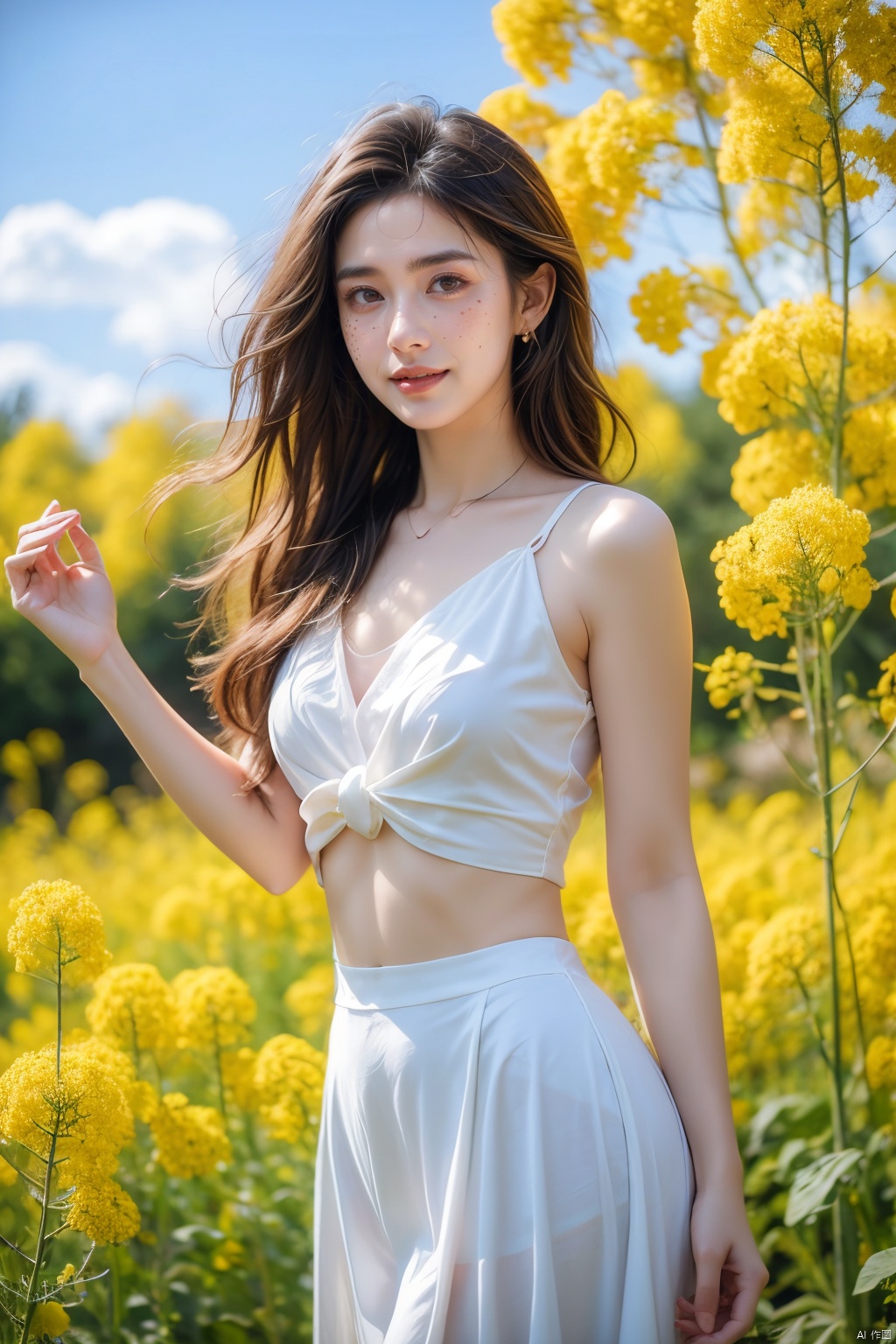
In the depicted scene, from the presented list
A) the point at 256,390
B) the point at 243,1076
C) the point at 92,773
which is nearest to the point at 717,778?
the point at 92,773

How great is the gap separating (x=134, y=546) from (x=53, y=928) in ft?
17.1

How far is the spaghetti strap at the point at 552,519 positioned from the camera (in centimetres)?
144

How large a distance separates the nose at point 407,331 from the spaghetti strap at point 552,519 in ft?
0.89

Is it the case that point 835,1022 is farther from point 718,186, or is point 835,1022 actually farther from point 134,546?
point 134,546

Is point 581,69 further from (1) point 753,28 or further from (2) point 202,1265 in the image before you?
(2) point 202,1265

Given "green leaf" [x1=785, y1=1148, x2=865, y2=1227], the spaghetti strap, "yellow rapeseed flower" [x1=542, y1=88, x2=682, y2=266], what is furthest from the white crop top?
"yellow rapeseed flower" [x1=542, y1=88, x2=682, y2=266]

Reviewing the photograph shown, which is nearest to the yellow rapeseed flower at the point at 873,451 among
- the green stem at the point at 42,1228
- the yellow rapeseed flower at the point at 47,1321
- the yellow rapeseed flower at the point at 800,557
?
the yellow rapeseed flower at the point at 800,557

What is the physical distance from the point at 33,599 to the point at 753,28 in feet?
4.03

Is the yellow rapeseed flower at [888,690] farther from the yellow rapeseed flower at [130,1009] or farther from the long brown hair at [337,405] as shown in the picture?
the yellow rapeseed flower at [130,1009]

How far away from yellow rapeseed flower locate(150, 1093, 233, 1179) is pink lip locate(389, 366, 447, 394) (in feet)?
4.42

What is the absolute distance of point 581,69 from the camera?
7.28 ft

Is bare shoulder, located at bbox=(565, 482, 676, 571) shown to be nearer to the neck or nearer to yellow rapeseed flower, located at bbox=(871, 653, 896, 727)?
the neck

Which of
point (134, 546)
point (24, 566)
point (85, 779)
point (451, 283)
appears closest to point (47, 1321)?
point (24, 566)

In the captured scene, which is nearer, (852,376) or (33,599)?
(33,599)
